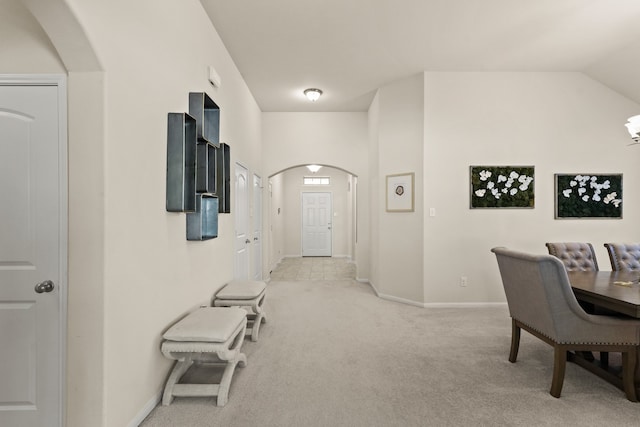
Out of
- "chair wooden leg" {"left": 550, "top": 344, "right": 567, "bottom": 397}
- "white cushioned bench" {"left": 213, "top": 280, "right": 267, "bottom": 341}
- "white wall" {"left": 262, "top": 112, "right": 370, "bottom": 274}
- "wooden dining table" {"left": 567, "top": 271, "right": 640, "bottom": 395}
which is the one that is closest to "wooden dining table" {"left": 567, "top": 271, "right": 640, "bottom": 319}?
"wooden dining table" {"left": 567, "top": 271, "right": 640, "bottom": 395}

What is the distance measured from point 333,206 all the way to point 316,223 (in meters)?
0.73

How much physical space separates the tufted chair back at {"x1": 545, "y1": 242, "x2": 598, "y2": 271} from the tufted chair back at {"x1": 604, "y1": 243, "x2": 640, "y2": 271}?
0.15 metres

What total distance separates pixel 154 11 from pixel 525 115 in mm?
4525

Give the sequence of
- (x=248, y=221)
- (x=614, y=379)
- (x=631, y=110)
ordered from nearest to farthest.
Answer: (x=614, y=379)
(x=631, y=110)
(x=248, y=221)

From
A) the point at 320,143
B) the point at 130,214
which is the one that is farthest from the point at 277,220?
the point at 130,214

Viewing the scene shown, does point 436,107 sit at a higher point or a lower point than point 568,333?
higher

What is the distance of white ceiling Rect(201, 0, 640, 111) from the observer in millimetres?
3111

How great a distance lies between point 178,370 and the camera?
231cm

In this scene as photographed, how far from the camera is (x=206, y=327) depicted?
7.18 ft

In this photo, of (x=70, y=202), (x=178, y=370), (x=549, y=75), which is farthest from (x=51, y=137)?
(x=549, y=75)

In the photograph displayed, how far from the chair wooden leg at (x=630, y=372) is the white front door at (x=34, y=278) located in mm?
3397

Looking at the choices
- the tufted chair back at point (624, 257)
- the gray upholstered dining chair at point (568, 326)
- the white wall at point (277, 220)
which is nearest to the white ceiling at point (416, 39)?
the tufted chair back at point (624, 257)

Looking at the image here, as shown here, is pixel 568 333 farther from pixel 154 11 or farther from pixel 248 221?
pixel 248 221

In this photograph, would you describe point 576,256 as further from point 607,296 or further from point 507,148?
point 507,148
